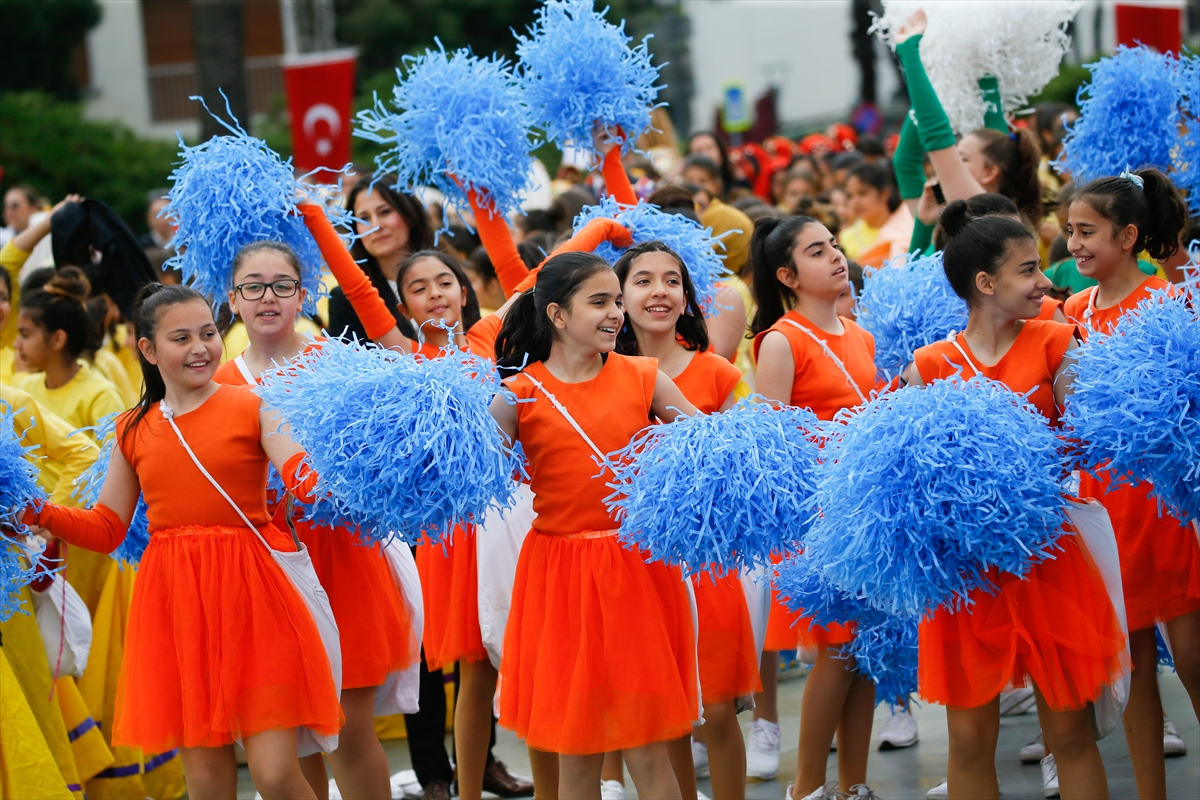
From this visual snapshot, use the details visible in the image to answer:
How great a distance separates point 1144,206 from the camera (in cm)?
394

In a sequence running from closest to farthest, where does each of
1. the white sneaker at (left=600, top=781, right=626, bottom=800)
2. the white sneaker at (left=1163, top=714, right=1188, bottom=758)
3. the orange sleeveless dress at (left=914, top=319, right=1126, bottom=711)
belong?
1. the orange sleeveless dress at (left=914, top=319, right=1126, bottom=711)
2. the white sneaker at (left=1163, top=714, right=1188, bottom=758)
3. the white sneaker at (left=600, top=781, right=626, bottom=800)

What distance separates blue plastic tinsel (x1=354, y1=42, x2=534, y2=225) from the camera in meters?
4.54

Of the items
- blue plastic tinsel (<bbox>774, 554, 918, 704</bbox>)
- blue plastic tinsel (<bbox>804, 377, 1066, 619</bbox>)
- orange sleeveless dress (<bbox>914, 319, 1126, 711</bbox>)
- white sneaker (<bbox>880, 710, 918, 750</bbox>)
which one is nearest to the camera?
blue plastic tinsel (<bbox>804, 377, 1066, 619</bbox>)

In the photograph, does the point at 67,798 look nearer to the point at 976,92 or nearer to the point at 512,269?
the point at 512,269

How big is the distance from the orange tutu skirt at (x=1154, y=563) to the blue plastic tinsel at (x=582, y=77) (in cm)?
208

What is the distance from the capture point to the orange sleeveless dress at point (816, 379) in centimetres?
437

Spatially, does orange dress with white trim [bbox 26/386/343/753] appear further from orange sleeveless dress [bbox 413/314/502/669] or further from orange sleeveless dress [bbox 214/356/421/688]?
orange sleeveless dress [bbox 413/314/502/669]

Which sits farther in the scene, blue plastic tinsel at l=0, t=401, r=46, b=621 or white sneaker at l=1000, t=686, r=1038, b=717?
white sneaker at l=1000, t=686, r=1038, b=717

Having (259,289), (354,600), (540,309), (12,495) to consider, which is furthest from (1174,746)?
(12,495)

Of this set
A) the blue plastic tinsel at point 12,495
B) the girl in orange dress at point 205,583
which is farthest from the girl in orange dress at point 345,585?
the blue plastic tinsel at point 12,495

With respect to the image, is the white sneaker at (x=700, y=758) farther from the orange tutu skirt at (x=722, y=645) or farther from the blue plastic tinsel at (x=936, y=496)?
the blue plastic tinsel at (x=936, y=496)

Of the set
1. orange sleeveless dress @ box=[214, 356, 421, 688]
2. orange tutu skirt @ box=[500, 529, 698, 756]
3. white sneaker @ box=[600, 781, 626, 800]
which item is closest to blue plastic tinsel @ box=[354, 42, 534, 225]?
orange sleeveless dress @ box=[214, 356, 421, 688]

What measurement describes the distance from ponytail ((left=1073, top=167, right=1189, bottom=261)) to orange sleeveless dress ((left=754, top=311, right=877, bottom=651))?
88 centimetres

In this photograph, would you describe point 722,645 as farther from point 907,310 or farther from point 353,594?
point 907,310
